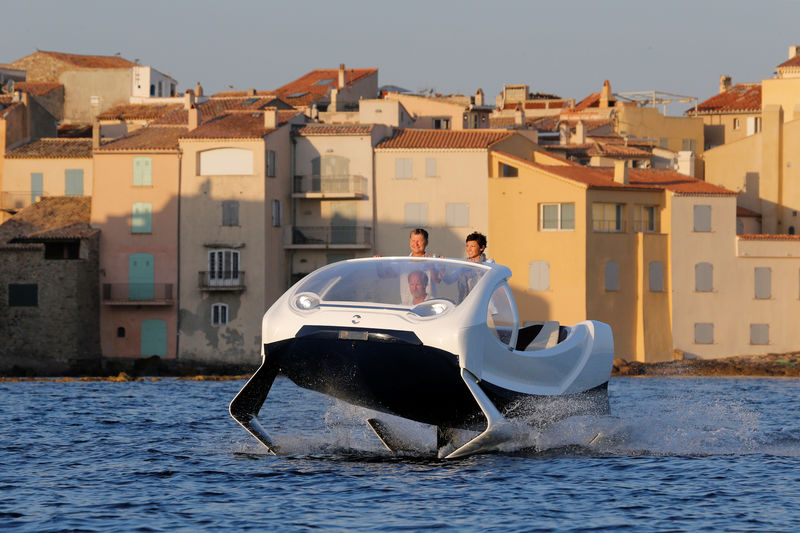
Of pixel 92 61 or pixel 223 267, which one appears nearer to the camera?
pixel 223 267

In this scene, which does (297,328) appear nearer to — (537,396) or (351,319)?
(351,319)

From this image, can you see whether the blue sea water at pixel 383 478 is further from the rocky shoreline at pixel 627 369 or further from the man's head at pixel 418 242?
the rocky shoreline at pixel 627 369

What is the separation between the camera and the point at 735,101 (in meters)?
104

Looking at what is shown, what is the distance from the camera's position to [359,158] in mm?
73188

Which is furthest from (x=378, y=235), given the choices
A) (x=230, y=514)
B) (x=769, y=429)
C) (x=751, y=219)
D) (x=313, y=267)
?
(x=230, y=514)

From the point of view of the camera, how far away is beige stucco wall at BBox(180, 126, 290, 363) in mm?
70062

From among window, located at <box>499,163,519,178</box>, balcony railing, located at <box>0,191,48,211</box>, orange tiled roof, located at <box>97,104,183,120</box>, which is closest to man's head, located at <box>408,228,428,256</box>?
window, located at <box>499,163,519,178</box>

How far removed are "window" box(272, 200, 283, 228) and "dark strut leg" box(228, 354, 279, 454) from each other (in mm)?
51674

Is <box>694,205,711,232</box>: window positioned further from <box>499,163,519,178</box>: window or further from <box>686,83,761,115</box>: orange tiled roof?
<box>686,83,761,115</box>: orange tiled roof

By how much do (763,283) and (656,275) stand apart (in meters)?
5.02

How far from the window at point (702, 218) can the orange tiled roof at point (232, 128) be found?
68.4 feet

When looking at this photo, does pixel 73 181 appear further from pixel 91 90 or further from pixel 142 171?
pixel 91 90

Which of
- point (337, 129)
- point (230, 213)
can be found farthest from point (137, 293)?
point (337, 129)

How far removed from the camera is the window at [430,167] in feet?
239
